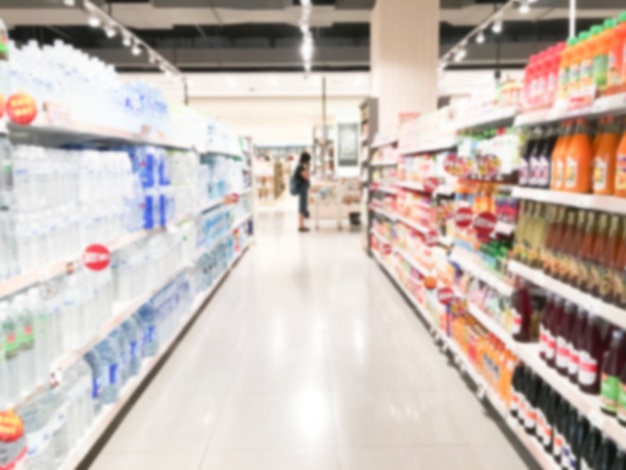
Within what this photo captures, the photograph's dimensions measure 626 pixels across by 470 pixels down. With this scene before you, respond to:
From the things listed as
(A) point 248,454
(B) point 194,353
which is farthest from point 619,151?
(B) point 194,353

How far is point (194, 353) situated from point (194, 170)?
1.99 metres

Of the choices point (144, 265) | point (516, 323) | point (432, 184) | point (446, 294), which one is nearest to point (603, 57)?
point (516, 323)

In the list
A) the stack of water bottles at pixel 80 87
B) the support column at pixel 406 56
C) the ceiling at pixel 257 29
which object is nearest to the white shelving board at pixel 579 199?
the stack of water bottles at pixel 80 87

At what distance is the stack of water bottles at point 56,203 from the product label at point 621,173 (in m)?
2.26

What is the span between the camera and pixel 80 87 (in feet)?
9.84

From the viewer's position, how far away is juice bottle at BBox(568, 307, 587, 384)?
239 centimetres

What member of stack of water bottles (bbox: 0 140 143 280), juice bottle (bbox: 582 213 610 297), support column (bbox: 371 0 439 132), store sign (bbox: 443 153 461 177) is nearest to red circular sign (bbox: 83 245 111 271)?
stack of water bottles (bbox: 0 140 143 280)

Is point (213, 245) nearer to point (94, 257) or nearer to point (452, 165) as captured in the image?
point (452, 165)

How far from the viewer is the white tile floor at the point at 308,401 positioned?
3.09 meters

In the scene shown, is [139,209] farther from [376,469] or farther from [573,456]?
[573,456]

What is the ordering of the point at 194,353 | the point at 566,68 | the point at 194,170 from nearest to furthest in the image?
the point at 566,68, the point at 194,353, the point at 194,170

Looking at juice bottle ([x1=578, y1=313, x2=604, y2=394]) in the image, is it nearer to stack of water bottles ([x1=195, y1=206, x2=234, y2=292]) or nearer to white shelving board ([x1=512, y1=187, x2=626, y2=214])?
white shelving board ([x1=512, y1=187, x2=626, y2=214])

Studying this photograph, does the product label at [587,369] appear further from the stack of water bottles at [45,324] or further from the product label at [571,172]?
the stack of water bottles at [45,324]

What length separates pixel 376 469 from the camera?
9.68ft
